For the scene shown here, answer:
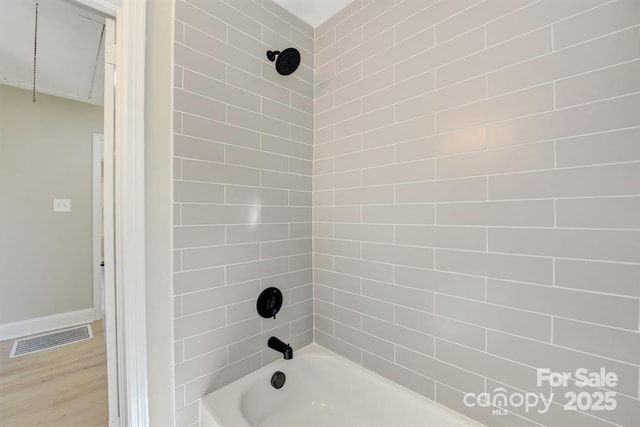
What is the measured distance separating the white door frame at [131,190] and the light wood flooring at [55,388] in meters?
1.04

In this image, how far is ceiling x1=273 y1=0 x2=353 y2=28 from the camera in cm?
140

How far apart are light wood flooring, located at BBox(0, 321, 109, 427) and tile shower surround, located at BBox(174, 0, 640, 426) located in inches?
46.5

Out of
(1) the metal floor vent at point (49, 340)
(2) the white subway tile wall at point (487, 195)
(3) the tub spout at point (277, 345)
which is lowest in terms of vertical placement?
(1) the metal floor vent at point (49, 340)

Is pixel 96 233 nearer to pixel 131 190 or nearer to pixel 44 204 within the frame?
Answer: pixel 44 204

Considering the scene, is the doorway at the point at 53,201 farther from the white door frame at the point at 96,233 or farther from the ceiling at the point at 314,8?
the ceiling at the point at 314,8

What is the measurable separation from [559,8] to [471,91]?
1.01 ft

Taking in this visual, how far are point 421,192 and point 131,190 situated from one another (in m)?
1.16

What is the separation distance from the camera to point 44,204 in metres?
2.68

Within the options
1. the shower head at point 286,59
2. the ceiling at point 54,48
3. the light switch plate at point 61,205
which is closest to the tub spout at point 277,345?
the shower head at point 286,59

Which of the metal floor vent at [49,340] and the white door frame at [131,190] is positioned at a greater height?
the white door frame at [131,190]

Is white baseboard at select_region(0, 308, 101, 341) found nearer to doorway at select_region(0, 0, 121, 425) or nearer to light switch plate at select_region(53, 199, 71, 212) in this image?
doorway at select_region(0, 0, 121, 425)

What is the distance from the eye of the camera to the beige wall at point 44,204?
8.23 ft

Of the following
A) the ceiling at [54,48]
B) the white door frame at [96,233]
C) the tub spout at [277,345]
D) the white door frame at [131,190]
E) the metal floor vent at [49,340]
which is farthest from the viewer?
the white door frame at [96,233]

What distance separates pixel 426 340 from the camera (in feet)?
3.71
